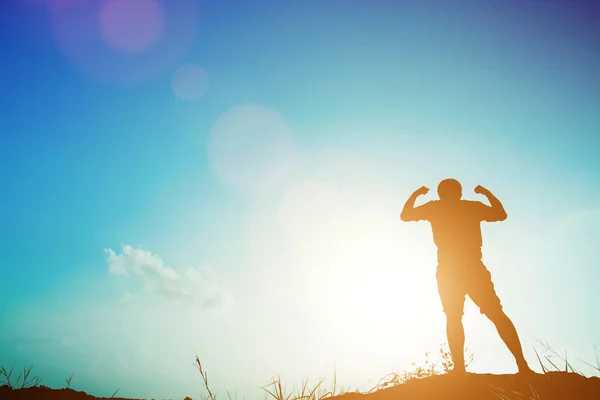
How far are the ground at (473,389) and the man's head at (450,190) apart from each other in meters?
2.71

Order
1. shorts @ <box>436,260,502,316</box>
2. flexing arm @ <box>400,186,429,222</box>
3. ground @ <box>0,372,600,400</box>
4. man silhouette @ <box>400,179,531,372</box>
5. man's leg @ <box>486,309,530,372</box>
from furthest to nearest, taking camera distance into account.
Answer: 1. flexing arm @ <box>400,186,429,222</box>
2. shorts @ <box>436,260,502,316</box>
3. man silhouette @ <box>400,179,531,372</box>
4. man's leg @ <box>486,309,530,372</box>
5. ground @ <box>0,372,600,400</box>

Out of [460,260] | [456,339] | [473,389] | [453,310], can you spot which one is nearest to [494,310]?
[453,310]

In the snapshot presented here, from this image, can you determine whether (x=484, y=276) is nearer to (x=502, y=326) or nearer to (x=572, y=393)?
(x=502, y=326)

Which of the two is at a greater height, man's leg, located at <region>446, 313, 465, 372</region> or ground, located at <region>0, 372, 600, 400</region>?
man's leg, located at <region>446, 313, 465, 372</region>

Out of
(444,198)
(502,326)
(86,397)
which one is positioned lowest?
(86,397)

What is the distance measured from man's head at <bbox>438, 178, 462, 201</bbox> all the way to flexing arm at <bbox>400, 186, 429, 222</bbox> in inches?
14.3

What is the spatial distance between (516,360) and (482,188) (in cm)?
269

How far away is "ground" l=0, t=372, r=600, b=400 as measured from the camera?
4102 millimetres

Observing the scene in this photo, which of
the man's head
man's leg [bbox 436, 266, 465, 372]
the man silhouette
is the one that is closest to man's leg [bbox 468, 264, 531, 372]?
the man silhouette

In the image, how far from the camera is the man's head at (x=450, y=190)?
20.2ft

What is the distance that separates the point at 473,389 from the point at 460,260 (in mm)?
1863

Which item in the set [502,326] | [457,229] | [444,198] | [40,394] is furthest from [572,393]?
[40,394]

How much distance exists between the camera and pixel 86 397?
5.60m

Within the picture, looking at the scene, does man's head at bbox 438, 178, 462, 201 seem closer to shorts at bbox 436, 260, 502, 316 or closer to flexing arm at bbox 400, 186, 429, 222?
flexing arm at bbox 400, 186, 429, 222
